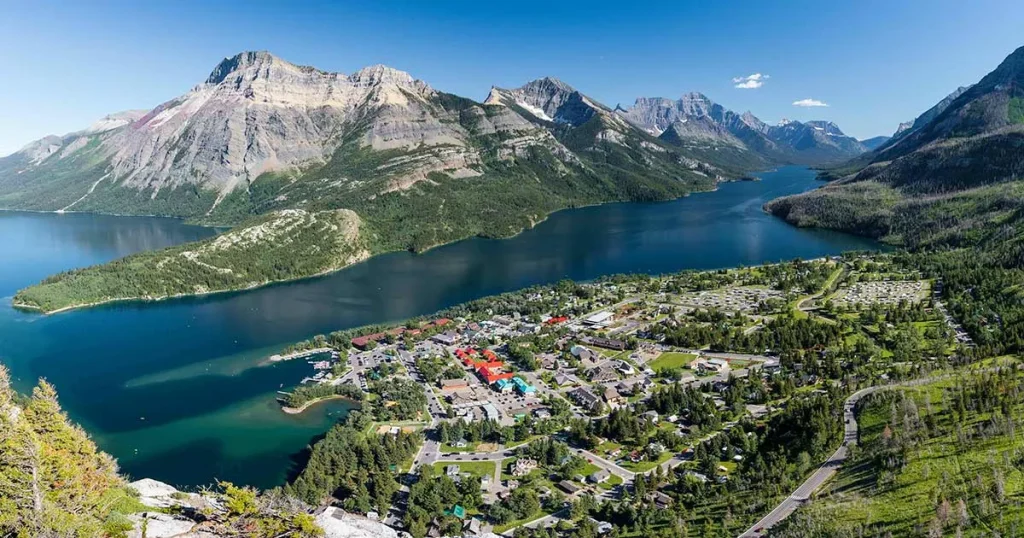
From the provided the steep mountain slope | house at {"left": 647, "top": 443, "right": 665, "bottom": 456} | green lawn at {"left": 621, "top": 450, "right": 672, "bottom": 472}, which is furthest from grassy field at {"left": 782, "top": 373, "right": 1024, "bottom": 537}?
the steep mountain slope

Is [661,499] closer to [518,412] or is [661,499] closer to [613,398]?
[613,398]

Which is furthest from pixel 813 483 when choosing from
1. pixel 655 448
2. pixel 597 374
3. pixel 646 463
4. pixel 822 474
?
pixel 597 374

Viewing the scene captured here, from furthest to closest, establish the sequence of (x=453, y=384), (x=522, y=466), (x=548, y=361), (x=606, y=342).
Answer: (x=606, y=342), (x=548, y=361), (x=453, y=384), (x=522, y=466)

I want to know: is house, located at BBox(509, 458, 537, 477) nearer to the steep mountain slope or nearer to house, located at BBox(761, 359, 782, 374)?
house, located at BBox(761, 359, 782, 374)

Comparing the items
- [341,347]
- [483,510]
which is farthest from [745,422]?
[341,347]

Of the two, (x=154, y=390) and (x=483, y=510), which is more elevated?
(x=154, y=390)

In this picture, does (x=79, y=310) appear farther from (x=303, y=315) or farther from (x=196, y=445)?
(x=196, y=445)
